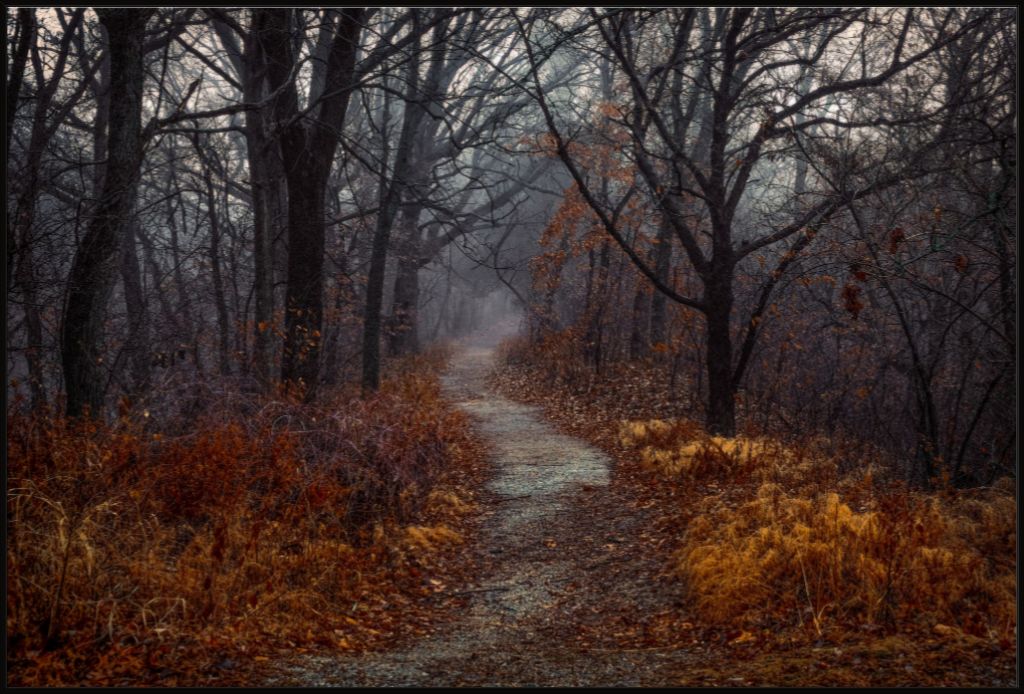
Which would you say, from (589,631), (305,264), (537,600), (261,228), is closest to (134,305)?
(261,228)

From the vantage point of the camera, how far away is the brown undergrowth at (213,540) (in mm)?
4172

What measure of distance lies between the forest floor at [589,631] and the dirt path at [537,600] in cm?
1

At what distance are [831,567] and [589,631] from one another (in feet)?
5.58

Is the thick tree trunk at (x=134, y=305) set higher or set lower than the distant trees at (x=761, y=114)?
lower

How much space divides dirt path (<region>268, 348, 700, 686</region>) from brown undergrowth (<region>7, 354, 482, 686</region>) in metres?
0.39

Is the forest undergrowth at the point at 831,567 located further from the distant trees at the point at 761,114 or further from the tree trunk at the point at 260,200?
the tree trunk at the point at 260,200

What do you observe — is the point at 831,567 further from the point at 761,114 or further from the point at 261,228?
the point at 261,228

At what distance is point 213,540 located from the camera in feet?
18.1

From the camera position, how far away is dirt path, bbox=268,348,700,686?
14.3ft

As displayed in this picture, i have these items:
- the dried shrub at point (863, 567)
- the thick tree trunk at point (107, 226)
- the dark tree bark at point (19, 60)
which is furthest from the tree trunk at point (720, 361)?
the dark tree bark at point (19, 60)

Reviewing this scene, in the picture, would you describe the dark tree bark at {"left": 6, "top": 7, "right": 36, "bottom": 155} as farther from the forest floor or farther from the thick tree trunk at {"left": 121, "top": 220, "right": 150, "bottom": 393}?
the forest floor

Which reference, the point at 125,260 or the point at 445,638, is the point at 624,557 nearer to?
the point at 445,638

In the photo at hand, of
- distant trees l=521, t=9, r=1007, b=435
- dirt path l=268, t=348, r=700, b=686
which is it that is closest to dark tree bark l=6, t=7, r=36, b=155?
distant trees l=521, t=9, r=1007, b=435

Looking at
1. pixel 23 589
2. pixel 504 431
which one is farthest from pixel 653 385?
pixel 23 589
